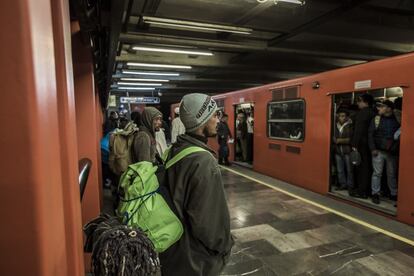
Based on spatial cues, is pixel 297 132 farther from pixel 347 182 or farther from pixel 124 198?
pixel 124 198

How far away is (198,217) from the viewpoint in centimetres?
125

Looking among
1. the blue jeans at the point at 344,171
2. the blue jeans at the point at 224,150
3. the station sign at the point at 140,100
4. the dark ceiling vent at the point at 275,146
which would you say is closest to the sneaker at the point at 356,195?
the blue jeans at the point at 344,171

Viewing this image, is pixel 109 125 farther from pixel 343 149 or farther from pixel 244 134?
pixel 343 149

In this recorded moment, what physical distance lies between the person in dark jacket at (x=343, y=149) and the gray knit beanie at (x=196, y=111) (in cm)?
439

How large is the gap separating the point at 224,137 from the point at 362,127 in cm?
Result: 448

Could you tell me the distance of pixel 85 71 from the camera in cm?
298

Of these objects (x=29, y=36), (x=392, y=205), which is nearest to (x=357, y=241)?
(x=392, y=205)

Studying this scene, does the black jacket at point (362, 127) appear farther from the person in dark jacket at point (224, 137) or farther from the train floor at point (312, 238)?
the person in dark jacket at point (224, 137)

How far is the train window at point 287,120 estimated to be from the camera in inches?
234

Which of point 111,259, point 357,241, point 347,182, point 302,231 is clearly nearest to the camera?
point 111,259

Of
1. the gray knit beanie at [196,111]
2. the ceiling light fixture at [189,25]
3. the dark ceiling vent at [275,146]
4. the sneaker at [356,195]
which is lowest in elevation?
the sneaker at [356,195]

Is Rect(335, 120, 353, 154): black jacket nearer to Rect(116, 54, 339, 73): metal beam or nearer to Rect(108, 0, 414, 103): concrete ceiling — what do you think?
Rect(108, 0, 414, 103): concrete ceiling

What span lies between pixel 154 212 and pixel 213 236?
11.1 inches

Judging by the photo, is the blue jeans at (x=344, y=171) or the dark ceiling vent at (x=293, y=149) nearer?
the blue jeans at (x=344, y=171)
